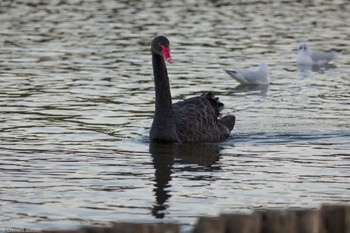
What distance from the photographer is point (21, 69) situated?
19297mm

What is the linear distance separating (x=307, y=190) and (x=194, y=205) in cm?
131

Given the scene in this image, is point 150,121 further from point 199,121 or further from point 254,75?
point 254,75

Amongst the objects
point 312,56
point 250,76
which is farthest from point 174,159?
point 312,56

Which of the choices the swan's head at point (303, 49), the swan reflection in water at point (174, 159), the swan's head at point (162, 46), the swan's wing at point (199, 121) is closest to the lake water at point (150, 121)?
the swan reflection in water at point (174, 159)

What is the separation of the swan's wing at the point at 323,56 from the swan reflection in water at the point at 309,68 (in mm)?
157

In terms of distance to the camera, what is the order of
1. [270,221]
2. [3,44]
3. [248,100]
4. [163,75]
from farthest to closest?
[3,44]
[248,100]
[163,75]
[270,221]

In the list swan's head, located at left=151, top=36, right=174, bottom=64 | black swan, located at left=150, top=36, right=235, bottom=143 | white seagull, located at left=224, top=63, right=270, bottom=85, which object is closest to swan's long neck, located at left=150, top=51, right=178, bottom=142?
black swan, located at left=150, top=36, right=235, bottom=143

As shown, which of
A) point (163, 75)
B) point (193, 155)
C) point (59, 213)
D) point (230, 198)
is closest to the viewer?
point (59, 213)

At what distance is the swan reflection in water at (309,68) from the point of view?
66.2ft

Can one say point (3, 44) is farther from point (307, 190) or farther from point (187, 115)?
point (307, 190)

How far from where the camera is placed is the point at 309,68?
68.7 ft

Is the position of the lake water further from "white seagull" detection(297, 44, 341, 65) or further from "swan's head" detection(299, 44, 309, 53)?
"swan's head" detection(299, 44, 309, 53)

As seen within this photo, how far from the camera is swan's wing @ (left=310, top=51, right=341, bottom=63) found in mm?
20984

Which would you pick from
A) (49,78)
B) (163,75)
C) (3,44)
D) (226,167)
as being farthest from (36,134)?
(3,44)
